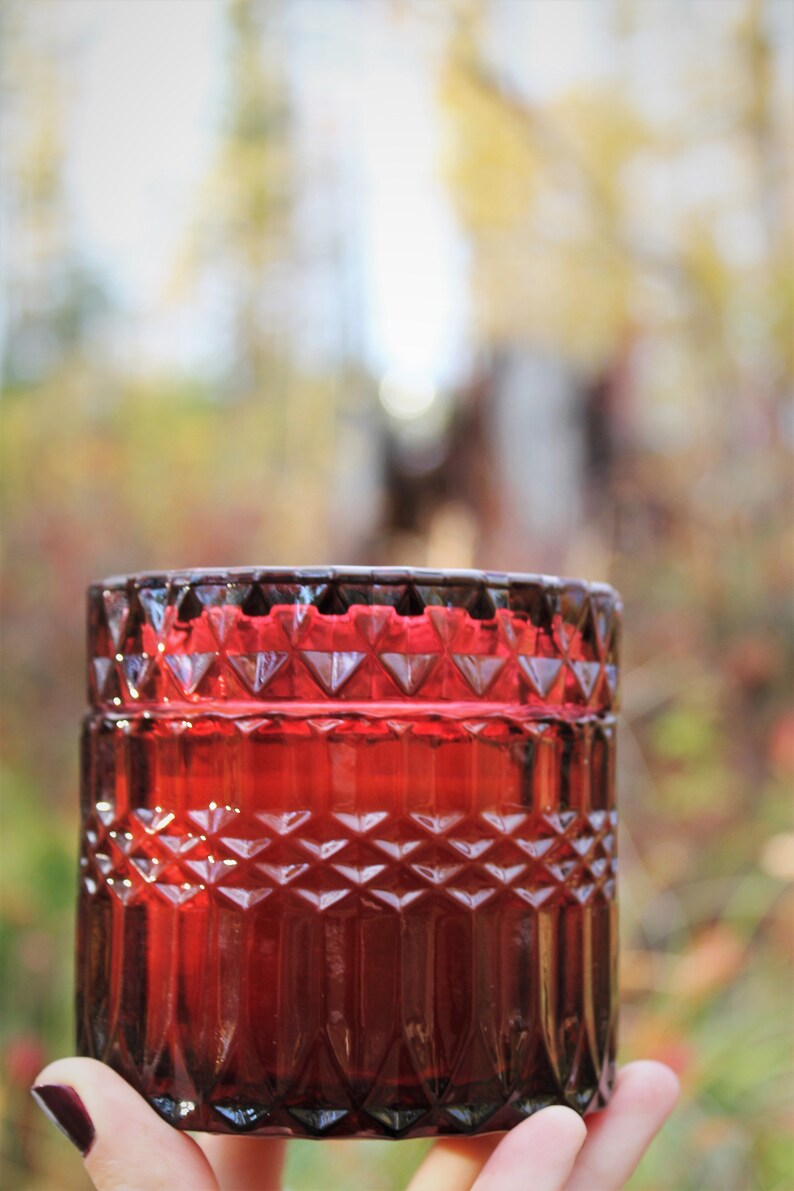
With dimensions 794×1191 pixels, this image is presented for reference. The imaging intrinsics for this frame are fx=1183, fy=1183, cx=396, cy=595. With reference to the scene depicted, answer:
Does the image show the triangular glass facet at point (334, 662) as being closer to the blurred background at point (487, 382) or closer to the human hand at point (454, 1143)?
the human hand at point (454, 1143)

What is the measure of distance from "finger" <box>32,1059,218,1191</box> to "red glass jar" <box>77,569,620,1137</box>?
0.01m

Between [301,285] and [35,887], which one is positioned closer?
[35,887]

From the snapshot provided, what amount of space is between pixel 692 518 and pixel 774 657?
37 cm

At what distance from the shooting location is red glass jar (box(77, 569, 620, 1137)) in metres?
0.44

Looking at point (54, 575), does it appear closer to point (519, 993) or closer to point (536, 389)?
point (536, 389)

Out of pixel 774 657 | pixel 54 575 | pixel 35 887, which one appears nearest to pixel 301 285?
pixel 54 575

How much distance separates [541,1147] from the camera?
1.51ft

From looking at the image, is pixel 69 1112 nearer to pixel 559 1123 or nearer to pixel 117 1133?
pixel 117 1133

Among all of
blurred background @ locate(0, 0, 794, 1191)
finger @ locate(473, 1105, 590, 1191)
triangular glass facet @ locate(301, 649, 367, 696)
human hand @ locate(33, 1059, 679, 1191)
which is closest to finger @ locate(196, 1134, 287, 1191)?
human hand @ locate(33, 1059, 679, 1191)

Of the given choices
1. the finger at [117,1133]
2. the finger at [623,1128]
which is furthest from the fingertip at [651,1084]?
the finger at [117,1133]

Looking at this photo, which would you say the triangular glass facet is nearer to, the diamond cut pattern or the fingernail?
the diamond cut pattern

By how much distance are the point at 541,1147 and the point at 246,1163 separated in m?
0.23

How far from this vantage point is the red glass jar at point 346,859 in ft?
1.44

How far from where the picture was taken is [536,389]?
3.04 metres
